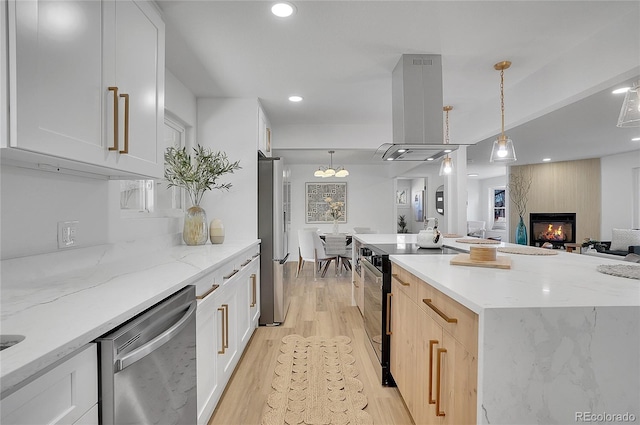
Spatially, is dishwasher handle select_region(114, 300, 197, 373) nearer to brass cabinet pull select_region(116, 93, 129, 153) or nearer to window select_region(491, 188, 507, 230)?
brass cabinet pull select_region(116, 93, 129, 153)

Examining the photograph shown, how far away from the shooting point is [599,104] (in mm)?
3277

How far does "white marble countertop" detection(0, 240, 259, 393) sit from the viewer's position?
662mm

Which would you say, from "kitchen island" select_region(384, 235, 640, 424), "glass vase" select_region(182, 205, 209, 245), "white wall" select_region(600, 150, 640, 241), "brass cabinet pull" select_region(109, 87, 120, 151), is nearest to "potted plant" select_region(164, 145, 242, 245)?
"glass vase" select_region(182, 205, 209, 245)

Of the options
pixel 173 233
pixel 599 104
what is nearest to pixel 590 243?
pixel 599 104

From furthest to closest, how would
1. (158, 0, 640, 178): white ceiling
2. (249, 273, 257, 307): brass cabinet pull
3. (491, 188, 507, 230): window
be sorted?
(491, 188, 507, 230): window < (249, 273, 257, 307): brass cabinet pull < (158, 0, 640, 178): white ceiling

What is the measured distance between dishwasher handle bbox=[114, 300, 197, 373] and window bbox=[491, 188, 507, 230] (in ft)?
35.7

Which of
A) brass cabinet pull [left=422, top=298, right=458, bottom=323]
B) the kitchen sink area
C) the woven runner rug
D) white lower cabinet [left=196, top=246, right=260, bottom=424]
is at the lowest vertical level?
the woven runner rug

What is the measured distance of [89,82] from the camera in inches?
48.3

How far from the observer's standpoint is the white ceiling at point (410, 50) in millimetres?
1902

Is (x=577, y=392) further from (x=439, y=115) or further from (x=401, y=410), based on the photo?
(x=439, y=115)

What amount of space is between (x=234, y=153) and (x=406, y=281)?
7.27ft

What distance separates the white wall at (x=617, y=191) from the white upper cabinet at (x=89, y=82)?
8.19 metres

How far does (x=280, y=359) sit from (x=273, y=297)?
847 millimetres

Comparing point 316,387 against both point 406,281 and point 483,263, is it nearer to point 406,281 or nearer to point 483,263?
point 406,281
